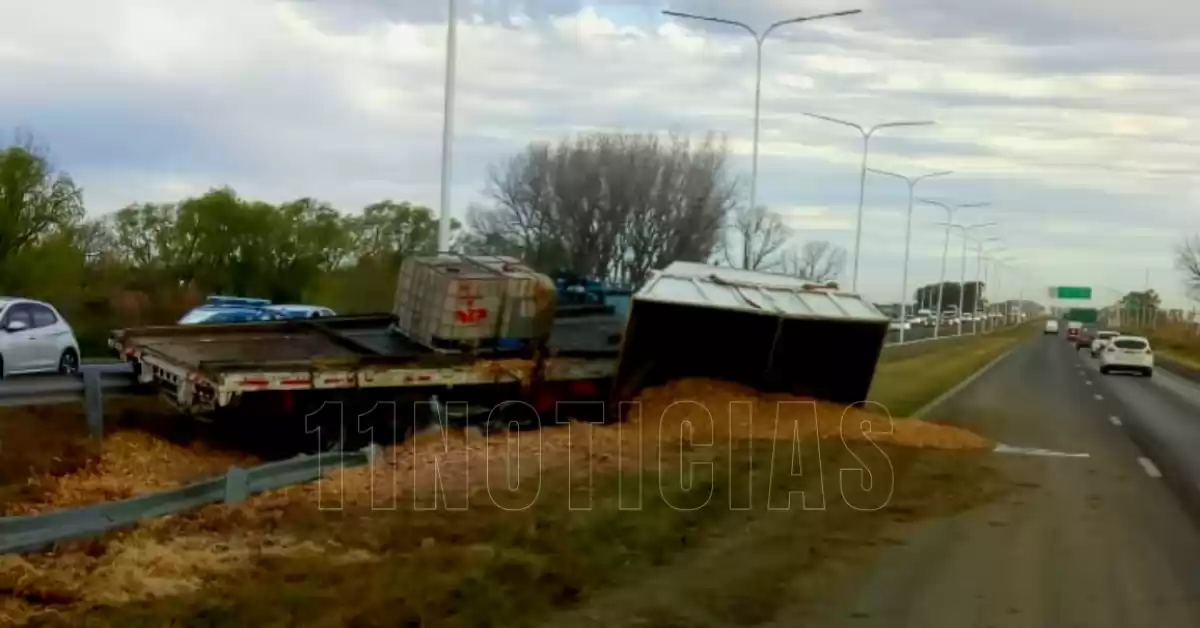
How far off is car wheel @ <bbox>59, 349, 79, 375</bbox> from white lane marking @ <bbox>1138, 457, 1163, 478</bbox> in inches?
728

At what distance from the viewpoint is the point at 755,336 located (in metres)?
23.0

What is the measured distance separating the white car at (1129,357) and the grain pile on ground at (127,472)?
2035 inches

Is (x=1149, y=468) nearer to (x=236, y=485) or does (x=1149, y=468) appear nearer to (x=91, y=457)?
(x=236, y=485)

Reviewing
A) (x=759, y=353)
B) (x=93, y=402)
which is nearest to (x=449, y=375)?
(x=93, y=402)

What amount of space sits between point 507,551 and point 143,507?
264 centimetres

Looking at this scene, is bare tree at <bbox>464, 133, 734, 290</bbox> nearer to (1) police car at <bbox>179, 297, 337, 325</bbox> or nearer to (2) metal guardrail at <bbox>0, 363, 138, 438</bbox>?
(1) police car at <bbox>179, 297, 337, 325</bbox>

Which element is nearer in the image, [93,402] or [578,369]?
[93,402]

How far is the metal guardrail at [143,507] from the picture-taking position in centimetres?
970

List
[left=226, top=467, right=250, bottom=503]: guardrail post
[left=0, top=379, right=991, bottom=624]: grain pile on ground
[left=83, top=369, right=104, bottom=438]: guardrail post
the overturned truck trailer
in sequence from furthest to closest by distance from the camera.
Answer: the overturned truck trailer → [left=83, top=369, right=104, bottom=438]: guardrail post → [left=226, top=467, right=250, bottom=503]: guardrail post → [left=0, top=379, right=991, bottom=624]: grain pile on ground

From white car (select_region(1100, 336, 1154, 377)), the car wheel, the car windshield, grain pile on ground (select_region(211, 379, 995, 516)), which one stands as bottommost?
white car (select_region(1100, 336, 1154, 377))

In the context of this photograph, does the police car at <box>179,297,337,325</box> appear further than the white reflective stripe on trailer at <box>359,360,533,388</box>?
Yes

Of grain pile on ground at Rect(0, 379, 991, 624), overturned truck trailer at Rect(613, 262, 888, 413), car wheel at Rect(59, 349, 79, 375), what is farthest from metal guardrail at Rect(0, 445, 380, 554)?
car wheel at Rect(59, 349, 79, 375)

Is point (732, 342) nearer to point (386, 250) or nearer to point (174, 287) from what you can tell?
point (174, 287)

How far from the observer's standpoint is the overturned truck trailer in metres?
21.4
